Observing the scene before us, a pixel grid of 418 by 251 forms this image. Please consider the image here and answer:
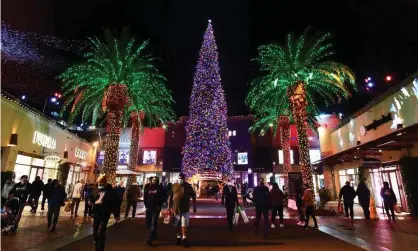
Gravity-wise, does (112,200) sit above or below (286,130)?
below

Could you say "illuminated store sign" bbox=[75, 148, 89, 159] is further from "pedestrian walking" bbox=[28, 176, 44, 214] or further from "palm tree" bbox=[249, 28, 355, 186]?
"palm tree" bbox=[249, 28, 355, 186]

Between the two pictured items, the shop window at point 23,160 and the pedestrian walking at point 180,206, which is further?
the shop window at point 23,160

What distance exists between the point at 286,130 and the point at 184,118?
89.0 ft

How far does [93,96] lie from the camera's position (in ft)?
70.4

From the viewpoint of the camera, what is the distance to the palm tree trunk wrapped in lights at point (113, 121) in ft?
60.8

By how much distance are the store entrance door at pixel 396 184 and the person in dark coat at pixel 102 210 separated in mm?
17184

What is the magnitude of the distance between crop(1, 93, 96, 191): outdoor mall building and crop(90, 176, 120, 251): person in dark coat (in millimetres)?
13219

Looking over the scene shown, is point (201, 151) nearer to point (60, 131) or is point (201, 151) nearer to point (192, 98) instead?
point (192, 98)

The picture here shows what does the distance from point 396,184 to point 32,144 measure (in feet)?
80.9

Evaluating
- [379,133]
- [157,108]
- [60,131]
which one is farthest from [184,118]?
[379,133]

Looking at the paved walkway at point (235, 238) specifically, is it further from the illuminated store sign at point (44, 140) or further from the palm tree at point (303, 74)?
the illuminated store sign at point (44, 140)

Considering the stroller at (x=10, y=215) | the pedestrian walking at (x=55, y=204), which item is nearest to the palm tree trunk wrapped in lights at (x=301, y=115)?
the pedestrian walking at (x=55, y=204)

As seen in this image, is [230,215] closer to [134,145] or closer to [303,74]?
[303,74]

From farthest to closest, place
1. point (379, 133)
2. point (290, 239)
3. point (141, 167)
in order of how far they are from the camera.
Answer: point (141, 167) < point (379, 133) < point (290, 239)
